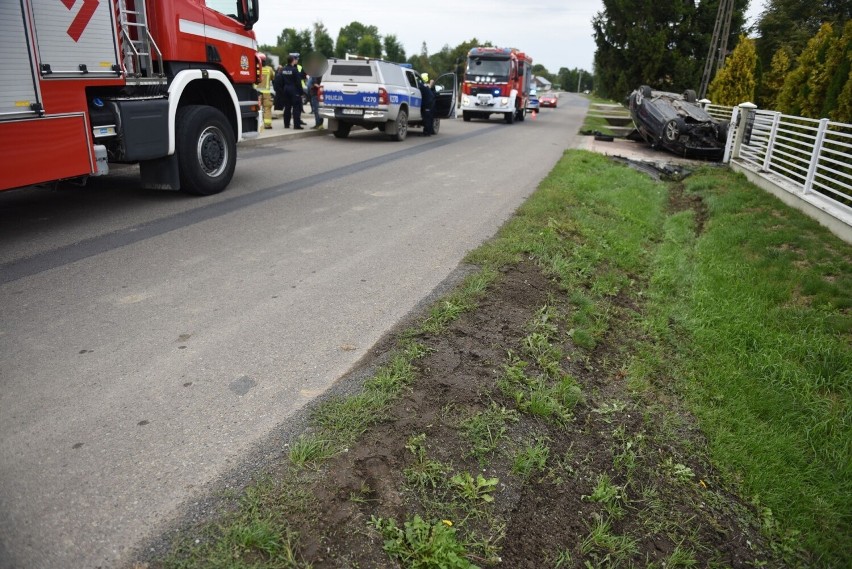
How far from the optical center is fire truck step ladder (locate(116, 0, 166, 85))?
6.84 metres

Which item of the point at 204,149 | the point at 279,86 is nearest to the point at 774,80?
the point at 279,86

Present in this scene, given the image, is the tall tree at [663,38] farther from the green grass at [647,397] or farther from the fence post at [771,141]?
the green grass at [647,397]

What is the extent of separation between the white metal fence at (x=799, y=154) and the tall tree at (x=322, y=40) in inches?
2501

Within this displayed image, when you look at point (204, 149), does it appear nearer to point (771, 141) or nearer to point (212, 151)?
point (212, 151)

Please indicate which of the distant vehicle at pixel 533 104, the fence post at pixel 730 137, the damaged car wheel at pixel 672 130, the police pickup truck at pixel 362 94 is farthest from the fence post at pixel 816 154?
the distant vehicle at pixel 533 104

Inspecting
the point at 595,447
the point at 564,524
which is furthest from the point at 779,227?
the point at 564,524

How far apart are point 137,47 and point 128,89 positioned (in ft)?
1.95

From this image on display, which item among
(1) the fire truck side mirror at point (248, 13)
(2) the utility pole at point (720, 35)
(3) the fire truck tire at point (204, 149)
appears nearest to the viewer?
(3) the fire truck tire at point (204, 149)

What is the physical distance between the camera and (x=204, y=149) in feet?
27.7

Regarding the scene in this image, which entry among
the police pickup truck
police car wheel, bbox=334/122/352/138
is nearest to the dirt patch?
the police pickup truck

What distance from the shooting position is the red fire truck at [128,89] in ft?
18.1

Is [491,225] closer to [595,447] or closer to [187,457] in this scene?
[595,447]

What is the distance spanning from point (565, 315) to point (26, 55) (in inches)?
217

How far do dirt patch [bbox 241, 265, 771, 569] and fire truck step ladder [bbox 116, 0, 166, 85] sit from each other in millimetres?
5437
